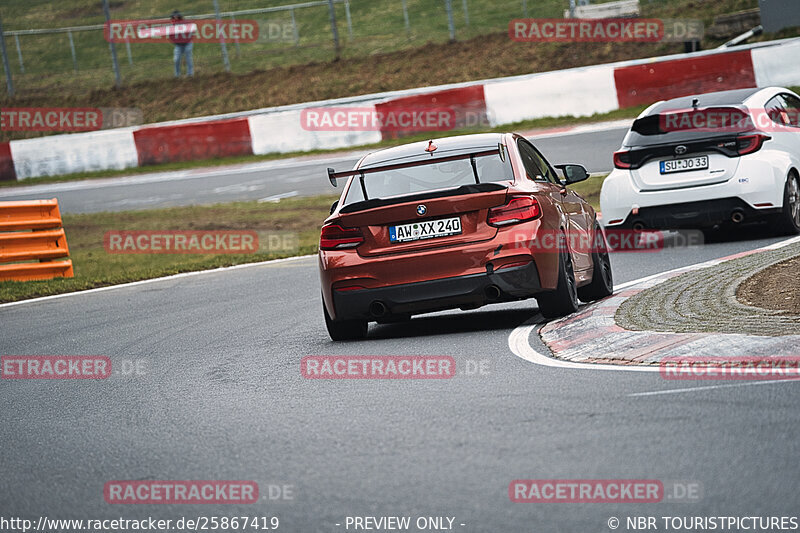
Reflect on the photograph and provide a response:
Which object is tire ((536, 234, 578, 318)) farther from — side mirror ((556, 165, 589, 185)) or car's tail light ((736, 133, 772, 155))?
car's tail light ((736, 133, 772, 155))

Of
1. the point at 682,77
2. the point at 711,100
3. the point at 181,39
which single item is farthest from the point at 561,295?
the point at 181,39

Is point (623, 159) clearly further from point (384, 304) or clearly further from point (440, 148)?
point (384, 304)

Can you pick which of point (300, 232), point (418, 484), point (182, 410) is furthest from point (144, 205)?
point (418, 484)

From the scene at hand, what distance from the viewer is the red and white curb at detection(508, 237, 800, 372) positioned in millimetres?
7230

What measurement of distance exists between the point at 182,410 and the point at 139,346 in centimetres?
316

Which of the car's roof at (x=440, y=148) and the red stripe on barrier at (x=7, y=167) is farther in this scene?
the red stripe on barrier at (x=7, y=167)

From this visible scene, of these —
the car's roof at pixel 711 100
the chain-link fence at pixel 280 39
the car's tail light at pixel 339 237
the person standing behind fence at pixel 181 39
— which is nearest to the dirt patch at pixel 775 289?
the car's tail light at pixel 339 237

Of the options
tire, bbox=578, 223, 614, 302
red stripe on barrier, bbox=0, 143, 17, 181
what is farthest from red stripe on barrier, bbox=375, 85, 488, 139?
tire, bbox=578, 223, 614, 302

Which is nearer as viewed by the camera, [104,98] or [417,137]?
[417,137]

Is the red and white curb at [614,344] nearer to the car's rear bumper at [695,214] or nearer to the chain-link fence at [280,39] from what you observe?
the car's rear bumper at [695,214]

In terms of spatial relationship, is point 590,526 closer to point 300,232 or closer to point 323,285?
point 323,285

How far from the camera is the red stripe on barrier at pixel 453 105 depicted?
89.4 feet

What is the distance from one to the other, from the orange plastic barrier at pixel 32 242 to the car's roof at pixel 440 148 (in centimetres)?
799

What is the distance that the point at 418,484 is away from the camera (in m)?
5.26
